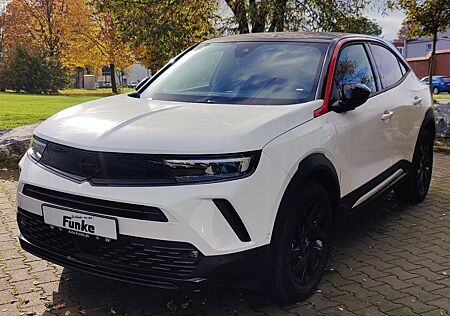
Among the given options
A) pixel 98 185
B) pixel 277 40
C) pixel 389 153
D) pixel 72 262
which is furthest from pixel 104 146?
pixel 389 153

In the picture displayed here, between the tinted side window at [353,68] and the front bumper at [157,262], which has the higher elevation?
the tinted side window at [353,68]

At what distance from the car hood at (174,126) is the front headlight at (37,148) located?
5 centimetres

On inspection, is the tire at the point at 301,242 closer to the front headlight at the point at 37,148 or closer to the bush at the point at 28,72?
the front headlight at the point at 37,148

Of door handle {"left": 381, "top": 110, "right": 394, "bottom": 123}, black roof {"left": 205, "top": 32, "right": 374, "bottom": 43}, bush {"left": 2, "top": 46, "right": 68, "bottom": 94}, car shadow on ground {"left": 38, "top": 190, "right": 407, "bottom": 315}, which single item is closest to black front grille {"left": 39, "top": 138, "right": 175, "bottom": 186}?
car shadow on ground {"left": 38, "top": 190, "right": 407, "bottom": 315}

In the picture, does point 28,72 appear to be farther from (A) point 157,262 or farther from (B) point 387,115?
(A) point 157,262

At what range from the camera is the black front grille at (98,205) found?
2709 mm

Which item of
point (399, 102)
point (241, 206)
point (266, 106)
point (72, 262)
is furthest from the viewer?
point (399, 102)

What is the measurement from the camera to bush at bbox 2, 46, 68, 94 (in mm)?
34469

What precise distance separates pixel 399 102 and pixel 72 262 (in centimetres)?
324

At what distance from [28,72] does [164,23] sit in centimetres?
2622

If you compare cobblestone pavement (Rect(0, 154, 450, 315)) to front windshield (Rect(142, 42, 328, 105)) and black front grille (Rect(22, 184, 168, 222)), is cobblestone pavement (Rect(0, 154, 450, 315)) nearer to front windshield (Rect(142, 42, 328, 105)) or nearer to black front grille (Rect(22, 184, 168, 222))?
black front grille (Rect(22, 184, 168, 222))

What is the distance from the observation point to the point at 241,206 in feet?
9.05

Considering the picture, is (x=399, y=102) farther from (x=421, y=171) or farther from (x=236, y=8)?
(x=236, y=8)

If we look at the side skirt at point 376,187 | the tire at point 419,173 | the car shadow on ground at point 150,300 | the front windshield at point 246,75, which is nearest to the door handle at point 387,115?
the side skirt at point 376,187
